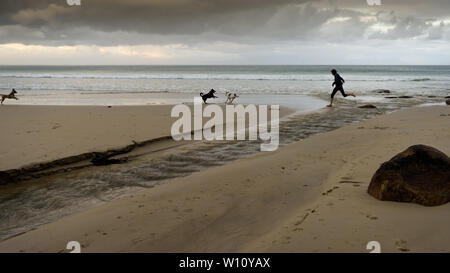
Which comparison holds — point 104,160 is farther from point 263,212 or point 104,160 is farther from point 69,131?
point 263,212

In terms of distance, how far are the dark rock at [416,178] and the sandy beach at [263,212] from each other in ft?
0.40

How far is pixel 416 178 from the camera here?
13.1ft

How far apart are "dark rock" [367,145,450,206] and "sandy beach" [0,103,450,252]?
12cm

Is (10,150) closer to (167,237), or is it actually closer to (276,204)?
(167,237)

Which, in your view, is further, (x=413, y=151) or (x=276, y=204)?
(x=276, y=204)

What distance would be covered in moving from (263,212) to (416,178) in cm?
179

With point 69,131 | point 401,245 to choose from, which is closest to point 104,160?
point 69,131

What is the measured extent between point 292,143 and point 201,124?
3.75 meters

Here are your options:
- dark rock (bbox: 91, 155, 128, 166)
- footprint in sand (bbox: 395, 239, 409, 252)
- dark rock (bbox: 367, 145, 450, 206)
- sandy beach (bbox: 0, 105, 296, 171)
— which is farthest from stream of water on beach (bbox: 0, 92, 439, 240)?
footprint in sand (bbox: 395, 239, 409, 252)

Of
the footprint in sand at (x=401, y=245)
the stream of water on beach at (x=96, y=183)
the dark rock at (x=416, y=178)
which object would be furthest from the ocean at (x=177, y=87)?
the footprint in sand at (x=401, y=245)

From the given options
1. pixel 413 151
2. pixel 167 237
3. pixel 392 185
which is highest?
pixel 413 151

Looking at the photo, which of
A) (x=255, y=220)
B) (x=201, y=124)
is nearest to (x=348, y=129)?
(x=201, y=124)

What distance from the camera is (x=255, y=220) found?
4.17 meters
